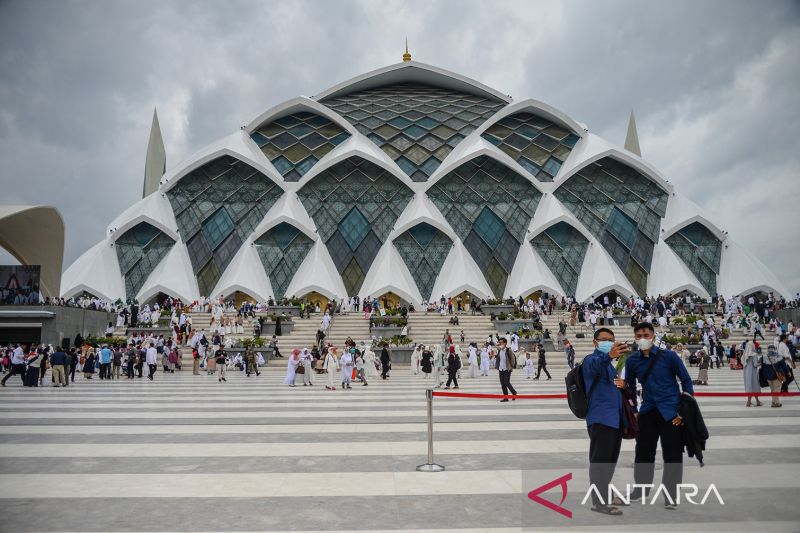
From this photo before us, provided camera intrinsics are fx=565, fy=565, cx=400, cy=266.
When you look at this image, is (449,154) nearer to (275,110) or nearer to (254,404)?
(275,110)

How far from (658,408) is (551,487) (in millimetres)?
1068

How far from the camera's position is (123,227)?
3941 centimetres

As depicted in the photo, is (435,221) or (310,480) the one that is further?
(435,221)

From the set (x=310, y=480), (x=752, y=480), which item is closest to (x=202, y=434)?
(x=310, y=480)

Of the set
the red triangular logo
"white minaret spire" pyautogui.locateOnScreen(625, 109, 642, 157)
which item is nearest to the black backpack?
the red triangular logo

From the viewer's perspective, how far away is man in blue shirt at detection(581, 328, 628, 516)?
4133mm

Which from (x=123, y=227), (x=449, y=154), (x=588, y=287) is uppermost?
(x=449, y=154)

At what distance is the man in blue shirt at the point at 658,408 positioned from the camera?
415 cm

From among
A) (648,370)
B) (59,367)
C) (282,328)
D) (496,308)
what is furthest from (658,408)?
(496,308)

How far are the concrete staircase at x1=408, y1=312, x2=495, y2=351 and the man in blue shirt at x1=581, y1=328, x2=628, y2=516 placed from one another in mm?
19895

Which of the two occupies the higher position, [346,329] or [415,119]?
[415,119]

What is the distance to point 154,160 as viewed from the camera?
184 feet

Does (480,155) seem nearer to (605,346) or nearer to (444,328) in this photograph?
(444,328)

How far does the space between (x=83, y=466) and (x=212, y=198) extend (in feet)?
129
